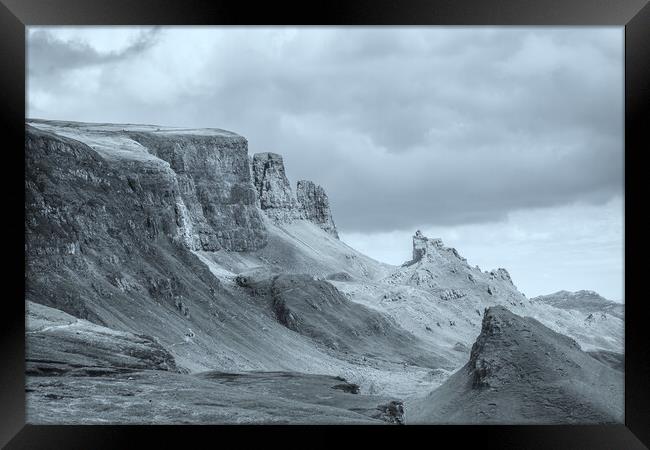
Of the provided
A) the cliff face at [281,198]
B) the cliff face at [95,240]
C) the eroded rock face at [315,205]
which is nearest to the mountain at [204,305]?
the cliff face at [95,240]

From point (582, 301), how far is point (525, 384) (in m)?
70.4

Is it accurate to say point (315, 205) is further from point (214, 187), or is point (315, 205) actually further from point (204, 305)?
point (204, 305)

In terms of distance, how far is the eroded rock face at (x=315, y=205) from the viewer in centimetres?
11325

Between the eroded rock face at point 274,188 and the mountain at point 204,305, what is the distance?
18416 mm

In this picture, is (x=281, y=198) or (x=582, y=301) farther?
(x=281, y=198)

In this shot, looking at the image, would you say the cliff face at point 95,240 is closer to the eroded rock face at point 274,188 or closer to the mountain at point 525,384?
the mountain at point 525,384

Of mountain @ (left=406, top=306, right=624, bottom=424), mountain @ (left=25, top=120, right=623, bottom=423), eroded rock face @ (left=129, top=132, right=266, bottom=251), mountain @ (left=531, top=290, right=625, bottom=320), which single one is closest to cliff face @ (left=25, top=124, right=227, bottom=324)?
mountain @ (left=25, top=120, right=623, bottom=423)

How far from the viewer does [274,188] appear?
349ft

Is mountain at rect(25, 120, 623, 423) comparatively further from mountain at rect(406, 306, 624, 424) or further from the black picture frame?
the black picture frame

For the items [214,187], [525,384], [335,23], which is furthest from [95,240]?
[214,187]
